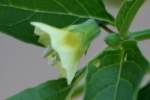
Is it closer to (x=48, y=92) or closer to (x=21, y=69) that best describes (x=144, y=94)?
(x=48, y=92)

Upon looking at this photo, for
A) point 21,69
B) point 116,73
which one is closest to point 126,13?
point 116,73

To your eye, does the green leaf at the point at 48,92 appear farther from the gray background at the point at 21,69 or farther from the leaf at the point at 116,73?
the gray background at the point at 21,69

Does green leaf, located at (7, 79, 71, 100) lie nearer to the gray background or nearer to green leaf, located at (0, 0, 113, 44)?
green leaf, located at (0, 0, 113, 44)

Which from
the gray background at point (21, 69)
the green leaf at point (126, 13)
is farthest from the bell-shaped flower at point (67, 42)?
the gray background at point (21, 69)

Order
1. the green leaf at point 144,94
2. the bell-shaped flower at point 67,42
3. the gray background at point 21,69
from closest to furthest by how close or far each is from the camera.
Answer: the bell-shaped flower at point 67,42 → the green leaf at point 144,94 → the gray background at point 21,69

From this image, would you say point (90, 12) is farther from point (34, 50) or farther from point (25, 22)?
point (34, 50)

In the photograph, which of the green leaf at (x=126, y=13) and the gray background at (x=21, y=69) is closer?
the green leaf at (x=126, y=13)

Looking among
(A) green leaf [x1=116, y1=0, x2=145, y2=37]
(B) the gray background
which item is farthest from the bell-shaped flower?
(B) the gray background
